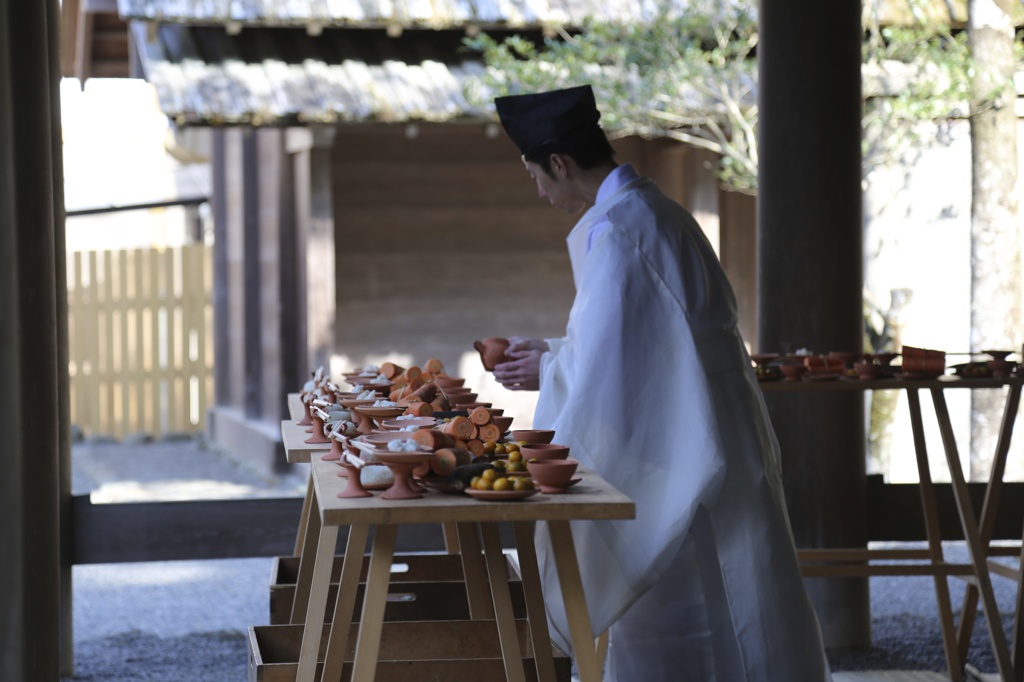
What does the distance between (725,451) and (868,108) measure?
546 centimetres

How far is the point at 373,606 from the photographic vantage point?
220cm

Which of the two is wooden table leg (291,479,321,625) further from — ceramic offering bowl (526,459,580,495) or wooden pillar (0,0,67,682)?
ceramic offering bowl (526,459,580,495)

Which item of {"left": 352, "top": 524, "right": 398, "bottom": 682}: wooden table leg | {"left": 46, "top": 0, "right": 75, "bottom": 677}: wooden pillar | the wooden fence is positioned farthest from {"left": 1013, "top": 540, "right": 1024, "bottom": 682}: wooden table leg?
the wooden fence

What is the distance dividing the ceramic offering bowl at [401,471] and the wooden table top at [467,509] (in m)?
0.02

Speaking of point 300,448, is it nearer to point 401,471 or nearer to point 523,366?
point 523,366

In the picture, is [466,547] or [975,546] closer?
[466,547]

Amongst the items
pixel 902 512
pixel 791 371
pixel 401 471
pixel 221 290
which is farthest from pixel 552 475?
pixel 221 290

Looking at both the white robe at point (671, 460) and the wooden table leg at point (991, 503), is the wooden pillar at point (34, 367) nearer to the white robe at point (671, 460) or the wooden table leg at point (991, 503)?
the white robe at point (671, 460)

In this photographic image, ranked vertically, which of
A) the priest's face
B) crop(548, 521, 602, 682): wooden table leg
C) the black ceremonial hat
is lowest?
crop(548, 521, 602, 682): wooden table leg

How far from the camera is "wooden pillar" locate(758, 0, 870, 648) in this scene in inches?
176

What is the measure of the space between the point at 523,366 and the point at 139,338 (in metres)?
8.90

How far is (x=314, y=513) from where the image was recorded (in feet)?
11.3

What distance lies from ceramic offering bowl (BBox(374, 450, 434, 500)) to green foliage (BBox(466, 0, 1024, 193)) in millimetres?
5224

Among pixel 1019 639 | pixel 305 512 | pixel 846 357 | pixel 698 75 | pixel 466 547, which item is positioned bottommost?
pixel 1019 639
